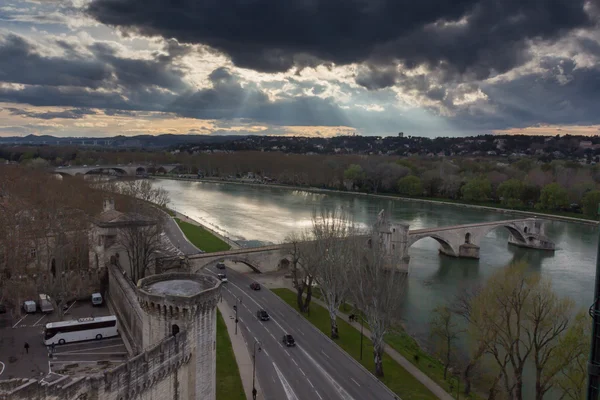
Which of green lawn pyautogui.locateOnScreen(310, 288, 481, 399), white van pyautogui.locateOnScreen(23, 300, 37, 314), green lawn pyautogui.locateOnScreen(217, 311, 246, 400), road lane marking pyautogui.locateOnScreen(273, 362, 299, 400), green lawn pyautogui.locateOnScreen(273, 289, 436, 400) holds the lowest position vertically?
green lawn pyautogui.locateOnScreen(310, 288, 481, 399)

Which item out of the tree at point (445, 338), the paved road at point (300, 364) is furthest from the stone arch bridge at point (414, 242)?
the paved road at point (300, 364)

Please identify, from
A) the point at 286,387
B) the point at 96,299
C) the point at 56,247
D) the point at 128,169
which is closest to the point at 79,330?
the point at 96,299

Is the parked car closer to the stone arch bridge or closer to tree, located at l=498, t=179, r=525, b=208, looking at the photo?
the stone arch bridge

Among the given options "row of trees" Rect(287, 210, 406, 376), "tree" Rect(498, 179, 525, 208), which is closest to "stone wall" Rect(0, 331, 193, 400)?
"row of trees" Rect(287, 210, 406, 376)

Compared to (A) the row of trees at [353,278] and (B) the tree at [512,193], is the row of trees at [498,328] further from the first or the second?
(B) the tree at [512,193]

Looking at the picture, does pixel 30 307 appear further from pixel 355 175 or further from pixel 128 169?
pixel 128 169

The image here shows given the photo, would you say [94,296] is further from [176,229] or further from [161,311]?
[176,229]

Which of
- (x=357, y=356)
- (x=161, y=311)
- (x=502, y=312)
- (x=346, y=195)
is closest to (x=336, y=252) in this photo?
(x=357, y=356)
